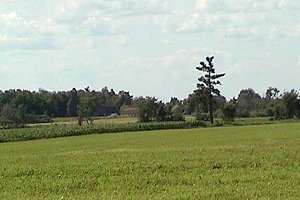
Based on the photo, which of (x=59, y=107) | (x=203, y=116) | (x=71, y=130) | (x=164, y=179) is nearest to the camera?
(x=164, y=179)

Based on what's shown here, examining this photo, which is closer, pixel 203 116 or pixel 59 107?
pixel 203 116

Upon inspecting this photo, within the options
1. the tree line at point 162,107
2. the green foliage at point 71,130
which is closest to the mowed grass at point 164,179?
the green foliage at point 71,130

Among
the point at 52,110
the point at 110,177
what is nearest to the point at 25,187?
the point at 110,177

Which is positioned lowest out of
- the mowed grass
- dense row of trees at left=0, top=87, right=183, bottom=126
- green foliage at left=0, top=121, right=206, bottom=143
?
the mowed grass

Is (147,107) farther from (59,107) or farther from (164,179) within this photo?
(164,179)

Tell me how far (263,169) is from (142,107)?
10875 centimetres

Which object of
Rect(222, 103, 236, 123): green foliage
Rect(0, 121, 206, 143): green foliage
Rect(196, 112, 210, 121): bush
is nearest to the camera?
Rect(0, 121, 206, 143): green foliage

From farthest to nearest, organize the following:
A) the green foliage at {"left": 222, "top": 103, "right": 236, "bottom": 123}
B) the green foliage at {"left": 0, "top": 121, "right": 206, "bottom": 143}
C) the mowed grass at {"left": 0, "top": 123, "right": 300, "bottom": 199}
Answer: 1. the green foliage at {"left": 222, "top": 103, "right": 236, "bottom": 123}
2. the green foliage at {"left": 0, "top": 121, "right": 206, "bottom": 143}
3. the mowed grass at {"left": 0, "top": 123, "right": 300, "bottom": 199}

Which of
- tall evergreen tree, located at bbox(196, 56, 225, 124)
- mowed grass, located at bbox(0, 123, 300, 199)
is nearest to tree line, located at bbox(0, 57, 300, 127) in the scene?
tall evergreen tree, located at bbox(196, 56, 225, 124)

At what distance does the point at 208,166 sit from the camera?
26797mm

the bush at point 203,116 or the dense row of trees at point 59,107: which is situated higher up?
the dense row of trees at point 59,107

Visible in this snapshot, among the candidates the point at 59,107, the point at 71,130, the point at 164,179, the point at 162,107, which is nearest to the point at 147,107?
the point at 162,107

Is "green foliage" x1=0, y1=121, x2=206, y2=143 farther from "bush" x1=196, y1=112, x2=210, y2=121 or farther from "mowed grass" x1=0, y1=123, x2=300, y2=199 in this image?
"mowed grass" x1=0, y1=123, x2=300, y2=199

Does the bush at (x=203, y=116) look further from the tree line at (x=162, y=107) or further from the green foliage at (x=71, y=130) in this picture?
the green foliage at (x=71, y=130)
